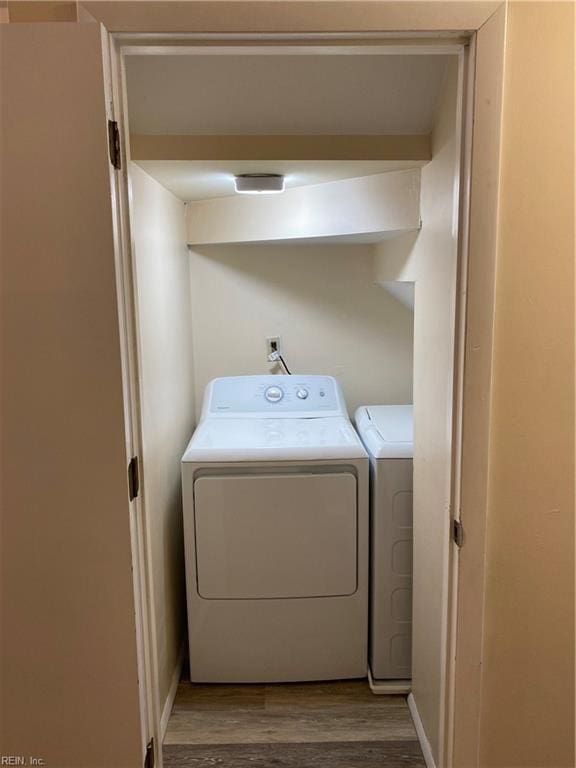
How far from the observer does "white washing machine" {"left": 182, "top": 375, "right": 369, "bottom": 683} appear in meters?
1.99

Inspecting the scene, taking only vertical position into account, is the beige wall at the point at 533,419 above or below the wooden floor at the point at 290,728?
above

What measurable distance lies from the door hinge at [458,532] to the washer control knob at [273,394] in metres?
1.30

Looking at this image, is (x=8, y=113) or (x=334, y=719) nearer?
(x=8, y=113)

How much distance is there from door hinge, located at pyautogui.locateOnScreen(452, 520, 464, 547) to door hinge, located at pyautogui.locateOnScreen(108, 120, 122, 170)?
3.53 ft

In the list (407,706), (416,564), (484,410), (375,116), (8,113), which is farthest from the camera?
(407,706)

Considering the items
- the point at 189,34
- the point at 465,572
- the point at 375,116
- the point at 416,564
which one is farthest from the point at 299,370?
the point at 189,34

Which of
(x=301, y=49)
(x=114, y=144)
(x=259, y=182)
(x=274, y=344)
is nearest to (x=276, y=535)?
(x=274, y=344)

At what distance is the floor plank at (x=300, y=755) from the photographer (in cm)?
180

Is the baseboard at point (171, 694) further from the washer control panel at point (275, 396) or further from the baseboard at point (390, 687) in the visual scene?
the washer control panel at point (275, 396)

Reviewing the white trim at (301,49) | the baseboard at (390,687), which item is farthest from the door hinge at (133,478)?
the baseboard at (390,687)

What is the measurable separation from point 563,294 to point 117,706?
1.36m

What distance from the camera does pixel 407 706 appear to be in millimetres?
2047

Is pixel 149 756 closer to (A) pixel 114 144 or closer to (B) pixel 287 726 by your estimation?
(B) pixel 287 726

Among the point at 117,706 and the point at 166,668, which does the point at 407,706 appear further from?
the point at 117,706
